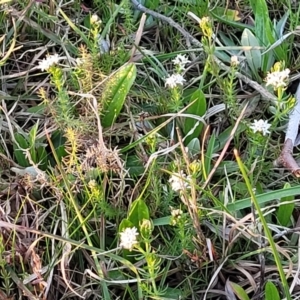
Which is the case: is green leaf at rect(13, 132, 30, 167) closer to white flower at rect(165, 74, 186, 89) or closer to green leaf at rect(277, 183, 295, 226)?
white flower at rect(165, 74, 186, 89)

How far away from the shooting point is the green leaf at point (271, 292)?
41.2 inches

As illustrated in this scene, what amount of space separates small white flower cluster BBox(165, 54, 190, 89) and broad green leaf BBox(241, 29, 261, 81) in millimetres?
125

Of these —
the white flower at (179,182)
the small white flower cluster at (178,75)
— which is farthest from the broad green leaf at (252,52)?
the white flower at (179,182)

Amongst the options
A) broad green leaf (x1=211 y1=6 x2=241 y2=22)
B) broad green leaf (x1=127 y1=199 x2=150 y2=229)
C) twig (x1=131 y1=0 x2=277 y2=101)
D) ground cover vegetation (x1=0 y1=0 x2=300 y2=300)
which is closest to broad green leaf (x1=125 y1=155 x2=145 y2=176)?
ground cover vegetation (x1=0 y1=0 x2=300 y2=300)

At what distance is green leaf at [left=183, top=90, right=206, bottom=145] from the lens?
4.20 ft

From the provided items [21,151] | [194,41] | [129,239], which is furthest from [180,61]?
[129,239]

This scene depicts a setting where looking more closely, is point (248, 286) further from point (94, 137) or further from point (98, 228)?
point (94, 137)

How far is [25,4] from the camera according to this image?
1.42 meters

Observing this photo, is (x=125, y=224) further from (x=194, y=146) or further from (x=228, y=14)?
(x=228, y=14)

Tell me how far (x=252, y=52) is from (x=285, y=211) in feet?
1.22

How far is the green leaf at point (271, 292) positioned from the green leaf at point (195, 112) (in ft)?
1.10

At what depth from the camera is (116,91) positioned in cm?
128

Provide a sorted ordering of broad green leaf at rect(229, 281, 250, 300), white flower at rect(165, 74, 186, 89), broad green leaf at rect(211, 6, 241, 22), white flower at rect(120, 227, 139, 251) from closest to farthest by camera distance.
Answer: white flower at rect(120, 227, 139, 251) < broad green leaf at rect(229, 281, 250, 300) < white flower at rect(165, 74, 186, 89) < broad green leaf at rect(211, 6, 241, 22)

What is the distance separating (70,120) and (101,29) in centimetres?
30
